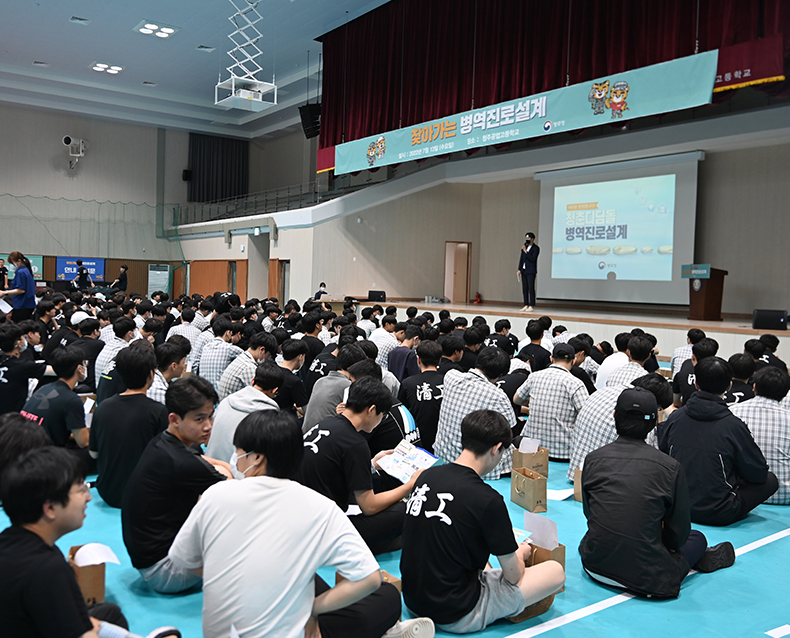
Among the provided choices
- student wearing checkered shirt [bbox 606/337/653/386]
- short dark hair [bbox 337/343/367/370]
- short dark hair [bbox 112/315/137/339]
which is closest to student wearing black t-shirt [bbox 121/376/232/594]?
short dark hair [bbox 337/343/367/370]

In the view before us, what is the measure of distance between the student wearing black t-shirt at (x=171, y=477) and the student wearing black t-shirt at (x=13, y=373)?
2703mm

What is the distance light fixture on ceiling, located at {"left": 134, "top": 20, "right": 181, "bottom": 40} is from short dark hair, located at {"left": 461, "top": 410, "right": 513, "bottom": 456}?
16.0m

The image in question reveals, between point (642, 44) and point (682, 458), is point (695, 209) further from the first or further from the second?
point (682, 458)

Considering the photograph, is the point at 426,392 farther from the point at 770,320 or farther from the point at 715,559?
the point at 770,320

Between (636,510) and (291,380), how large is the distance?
2.75 m

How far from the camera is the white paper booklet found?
3.13m

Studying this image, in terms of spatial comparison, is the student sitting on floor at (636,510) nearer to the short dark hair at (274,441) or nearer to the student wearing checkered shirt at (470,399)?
the student wearing checkered shirt at (470,399)

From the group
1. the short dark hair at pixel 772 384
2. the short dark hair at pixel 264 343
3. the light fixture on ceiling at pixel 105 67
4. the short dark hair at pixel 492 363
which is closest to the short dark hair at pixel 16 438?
the short dark hair at pixel 264 343

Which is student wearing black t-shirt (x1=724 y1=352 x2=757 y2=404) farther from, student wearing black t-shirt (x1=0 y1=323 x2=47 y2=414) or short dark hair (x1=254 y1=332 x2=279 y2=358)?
student wearing black t-shirt (x1=0 y1=323 x2=47 y2=414)

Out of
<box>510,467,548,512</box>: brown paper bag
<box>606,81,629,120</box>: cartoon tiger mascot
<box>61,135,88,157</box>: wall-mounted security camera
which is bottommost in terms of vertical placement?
<box>510,467,548,512</box>: brown paper bag

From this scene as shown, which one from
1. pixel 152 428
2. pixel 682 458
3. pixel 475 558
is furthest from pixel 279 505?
pixel 682 458

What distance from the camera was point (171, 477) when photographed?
268 centimetres

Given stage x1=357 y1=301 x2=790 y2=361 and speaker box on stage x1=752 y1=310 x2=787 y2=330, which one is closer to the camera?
stage x1=357 y1=301 x2=790 y2=361

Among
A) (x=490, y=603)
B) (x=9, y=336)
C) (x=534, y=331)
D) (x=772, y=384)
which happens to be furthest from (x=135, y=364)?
(x=534, y=331)
